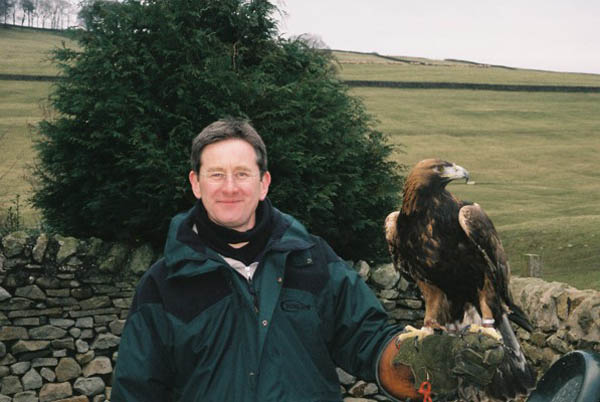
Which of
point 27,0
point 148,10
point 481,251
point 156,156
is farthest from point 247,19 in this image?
point 27,0

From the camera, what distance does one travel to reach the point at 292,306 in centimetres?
303

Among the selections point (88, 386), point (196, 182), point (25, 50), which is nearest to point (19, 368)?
point (88, 386)

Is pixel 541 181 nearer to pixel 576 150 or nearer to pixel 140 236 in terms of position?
pixel 576 150

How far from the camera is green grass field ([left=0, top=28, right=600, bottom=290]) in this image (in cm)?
1573

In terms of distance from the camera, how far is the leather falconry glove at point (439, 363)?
2.88 m

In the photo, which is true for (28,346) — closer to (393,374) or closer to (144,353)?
(144,353)

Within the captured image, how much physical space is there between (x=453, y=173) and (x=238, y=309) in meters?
1.51

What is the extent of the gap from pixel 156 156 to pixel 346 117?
2.54 meters

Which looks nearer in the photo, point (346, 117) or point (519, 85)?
point (346, 117)

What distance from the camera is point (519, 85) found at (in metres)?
57.0

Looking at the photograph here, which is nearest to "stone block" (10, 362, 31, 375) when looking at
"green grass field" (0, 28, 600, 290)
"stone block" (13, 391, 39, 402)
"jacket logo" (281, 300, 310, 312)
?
"stone block" (13, 391, 39, 402)

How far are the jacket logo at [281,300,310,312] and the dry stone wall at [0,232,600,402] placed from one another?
4.99 metres

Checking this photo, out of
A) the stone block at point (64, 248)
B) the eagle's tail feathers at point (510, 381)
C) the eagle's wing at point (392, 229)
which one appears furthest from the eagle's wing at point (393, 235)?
the stone block at point (64, 248)

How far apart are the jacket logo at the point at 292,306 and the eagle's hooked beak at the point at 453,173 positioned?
124 centimetres
